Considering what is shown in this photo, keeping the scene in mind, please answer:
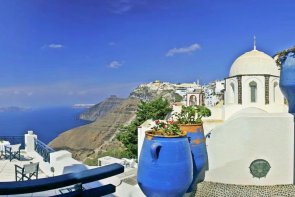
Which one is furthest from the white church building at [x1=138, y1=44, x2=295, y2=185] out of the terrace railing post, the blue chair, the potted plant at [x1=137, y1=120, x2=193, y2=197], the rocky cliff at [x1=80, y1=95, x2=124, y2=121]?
the rocky cliff at [x1=80, y1=95, x2=124, y2=121]

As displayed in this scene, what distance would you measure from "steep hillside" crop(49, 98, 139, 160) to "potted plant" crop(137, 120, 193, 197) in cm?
3705

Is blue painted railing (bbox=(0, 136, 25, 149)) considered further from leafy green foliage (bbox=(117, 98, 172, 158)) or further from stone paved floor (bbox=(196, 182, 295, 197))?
leafy green foliage (bbox=(117, 98, 172, 158))

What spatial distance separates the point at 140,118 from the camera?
19.5 m

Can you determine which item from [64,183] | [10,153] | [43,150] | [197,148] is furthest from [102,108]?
[64,183]

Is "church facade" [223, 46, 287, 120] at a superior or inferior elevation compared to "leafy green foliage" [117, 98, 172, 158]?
superior

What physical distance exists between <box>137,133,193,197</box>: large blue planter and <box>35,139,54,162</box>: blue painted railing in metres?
4.53

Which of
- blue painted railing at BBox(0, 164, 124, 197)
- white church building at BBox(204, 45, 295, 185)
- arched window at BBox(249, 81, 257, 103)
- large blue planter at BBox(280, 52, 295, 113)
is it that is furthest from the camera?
arched window at BBox(249, 81, 257, 103)

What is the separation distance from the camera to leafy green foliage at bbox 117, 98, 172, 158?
18.3 m

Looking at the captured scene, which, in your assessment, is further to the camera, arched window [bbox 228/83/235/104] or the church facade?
arched window [bbox 228/83/235/104]

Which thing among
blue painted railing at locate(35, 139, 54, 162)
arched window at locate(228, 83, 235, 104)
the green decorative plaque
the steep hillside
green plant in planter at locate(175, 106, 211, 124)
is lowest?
the steep hillside

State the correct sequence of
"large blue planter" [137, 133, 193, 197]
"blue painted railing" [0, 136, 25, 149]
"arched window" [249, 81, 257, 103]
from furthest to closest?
"arched window" [249, 81, 257, 103] → "blue painted railing" [0, 136, 25, 149] → "large blue planter" [137, 133, 193, 197]

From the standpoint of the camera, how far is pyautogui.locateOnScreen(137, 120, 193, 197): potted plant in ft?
9.73

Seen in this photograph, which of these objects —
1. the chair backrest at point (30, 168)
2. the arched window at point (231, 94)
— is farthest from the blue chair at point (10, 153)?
the arched window at point (231, 94)

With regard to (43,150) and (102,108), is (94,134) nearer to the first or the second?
(43,150)
